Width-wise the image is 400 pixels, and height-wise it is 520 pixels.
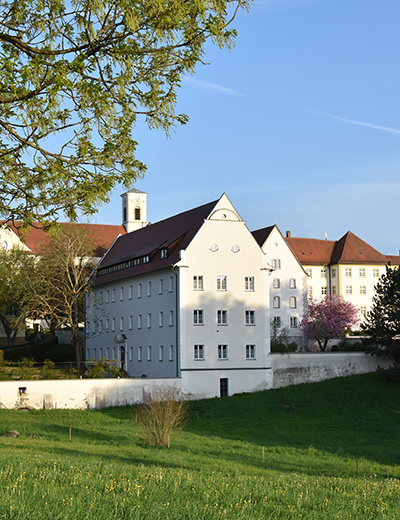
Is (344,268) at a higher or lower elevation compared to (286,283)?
higher

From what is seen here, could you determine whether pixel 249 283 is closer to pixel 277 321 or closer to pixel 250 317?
pixel 250 317

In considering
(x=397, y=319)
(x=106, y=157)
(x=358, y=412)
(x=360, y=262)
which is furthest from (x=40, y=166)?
(x=360, y=262)

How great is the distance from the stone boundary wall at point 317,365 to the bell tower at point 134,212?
48.1 m

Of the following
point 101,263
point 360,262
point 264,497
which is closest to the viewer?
point 264,497

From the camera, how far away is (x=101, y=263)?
72.2m

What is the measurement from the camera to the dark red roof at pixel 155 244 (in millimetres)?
55375

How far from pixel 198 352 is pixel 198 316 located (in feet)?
8.69

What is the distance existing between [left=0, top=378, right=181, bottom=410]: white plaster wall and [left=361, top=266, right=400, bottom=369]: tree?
53.5 feet

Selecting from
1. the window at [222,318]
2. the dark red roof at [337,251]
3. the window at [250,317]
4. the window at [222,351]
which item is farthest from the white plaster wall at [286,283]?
the window at [222,351]

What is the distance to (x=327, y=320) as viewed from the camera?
73875 mm

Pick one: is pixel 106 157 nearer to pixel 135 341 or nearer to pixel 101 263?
pixel 135 341

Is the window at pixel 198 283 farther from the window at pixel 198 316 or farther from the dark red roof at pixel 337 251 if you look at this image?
the dark red roof at pixel 337 251

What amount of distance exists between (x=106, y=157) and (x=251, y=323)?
42750 mm

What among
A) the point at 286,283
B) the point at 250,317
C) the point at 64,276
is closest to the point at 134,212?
the point at 286,283
